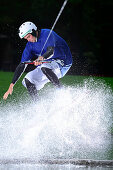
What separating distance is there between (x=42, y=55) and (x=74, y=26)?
1159 inches

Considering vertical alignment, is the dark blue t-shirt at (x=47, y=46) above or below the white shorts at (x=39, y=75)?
above

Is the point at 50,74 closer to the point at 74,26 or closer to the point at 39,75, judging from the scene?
the point at 39,75

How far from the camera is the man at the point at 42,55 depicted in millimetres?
8047

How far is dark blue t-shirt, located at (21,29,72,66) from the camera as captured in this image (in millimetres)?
8266

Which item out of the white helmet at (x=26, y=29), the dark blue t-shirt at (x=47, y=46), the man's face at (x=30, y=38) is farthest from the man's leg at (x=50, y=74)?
the white helmet at (x=26, y=29)

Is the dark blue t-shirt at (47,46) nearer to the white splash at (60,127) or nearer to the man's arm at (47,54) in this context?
the man's arm at (47,54)

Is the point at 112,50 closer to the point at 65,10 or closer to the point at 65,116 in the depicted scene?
the point at 65,10

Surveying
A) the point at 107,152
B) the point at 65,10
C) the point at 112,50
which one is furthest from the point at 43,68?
the point at 65,10

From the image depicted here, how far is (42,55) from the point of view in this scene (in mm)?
8039

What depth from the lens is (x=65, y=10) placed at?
38.3 m

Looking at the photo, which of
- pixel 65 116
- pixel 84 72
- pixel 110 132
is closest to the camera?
pixel 110 132

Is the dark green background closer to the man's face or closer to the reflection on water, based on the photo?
the man's face

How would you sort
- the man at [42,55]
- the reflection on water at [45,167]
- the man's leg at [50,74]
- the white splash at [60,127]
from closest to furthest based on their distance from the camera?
the reflection on water at [45,167]
the white splash at [60,127]
the man at [42,55]
the man's leg at [50,74]

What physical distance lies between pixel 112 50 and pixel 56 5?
8.75 metres
